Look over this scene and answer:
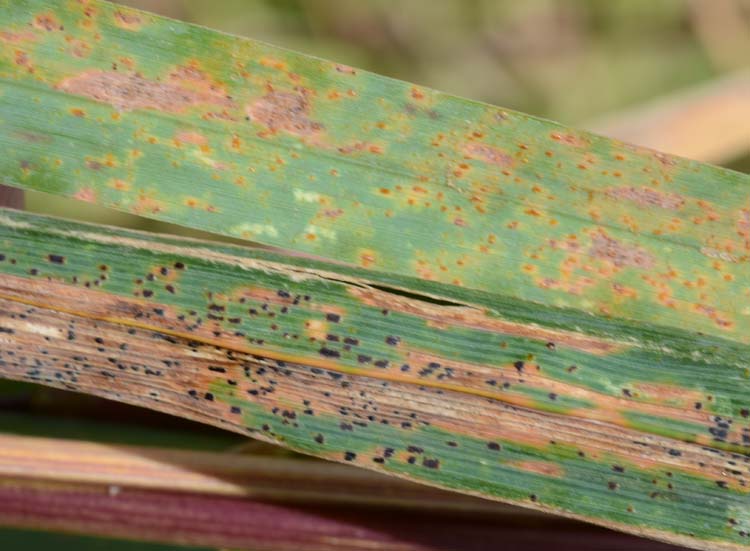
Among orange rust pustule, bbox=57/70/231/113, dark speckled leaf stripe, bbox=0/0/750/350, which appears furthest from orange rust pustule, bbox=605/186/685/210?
orange rust pustule, bbox=57/70/231/113

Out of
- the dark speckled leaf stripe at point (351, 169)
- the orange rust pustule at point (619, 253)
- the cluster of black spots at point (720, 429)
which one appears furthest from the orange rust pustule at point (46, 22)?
the cluster of black spots at point (720, 429)

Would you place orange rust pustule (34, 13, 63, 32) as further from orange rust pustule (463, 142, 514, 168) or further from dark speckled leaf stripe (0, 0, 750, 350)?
orange rust pustule (463, 142, 514, 168)

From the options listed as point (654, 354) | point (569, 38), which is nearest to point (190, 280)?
point (654, 354)

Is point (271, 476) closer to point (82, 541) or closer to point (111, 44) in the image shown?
point (82, 541)

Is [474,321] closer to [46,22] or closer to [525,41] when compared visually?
[46,22]

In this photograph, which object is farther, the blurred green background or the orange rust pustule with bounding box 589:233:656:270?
the blurred green background

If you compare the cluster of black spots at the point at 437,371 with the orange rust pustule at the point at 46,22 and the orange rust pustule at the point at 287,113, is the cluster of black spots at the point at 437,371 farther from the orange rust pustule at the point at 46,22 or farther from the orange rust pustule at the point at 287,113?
the orange rust pustule at the point at 46,22
